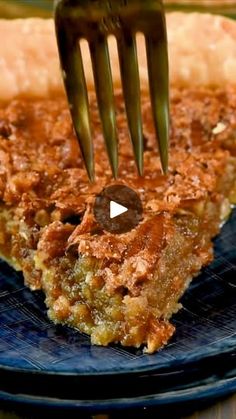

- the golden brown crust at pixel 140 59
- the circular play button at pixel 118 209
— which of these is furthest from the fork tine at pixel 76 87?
the golden brown crust at pixel 140 59

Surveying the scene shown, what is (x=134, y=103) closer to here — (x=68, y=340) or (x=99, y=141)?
(x=99, y=141)

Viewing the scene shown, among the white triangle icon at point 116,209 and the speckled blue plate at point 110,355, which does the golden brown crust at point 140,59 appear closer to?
the white triangle icon at point 116,209

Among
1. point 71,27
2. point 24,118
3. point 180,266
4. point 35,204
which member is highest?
point 71,27

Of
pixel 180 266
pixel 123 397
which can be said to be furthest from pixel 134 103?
pixel 123 397

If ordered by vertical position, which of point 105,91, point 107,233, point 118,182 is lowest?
point 107,233

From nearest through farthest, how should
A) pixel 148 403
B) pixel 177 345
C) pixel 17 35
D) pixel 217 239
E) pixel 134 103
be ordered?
pixel 148 403 → pixel 177 345 → pixel 134 103 → pixel 217 239 → pixel 17 35

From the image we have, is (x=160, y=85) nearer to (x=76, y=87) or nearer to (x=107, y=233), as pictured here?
(x=76, y=87)

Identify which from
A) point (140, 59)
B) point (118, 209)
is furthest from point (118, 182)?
point (140, 59)
